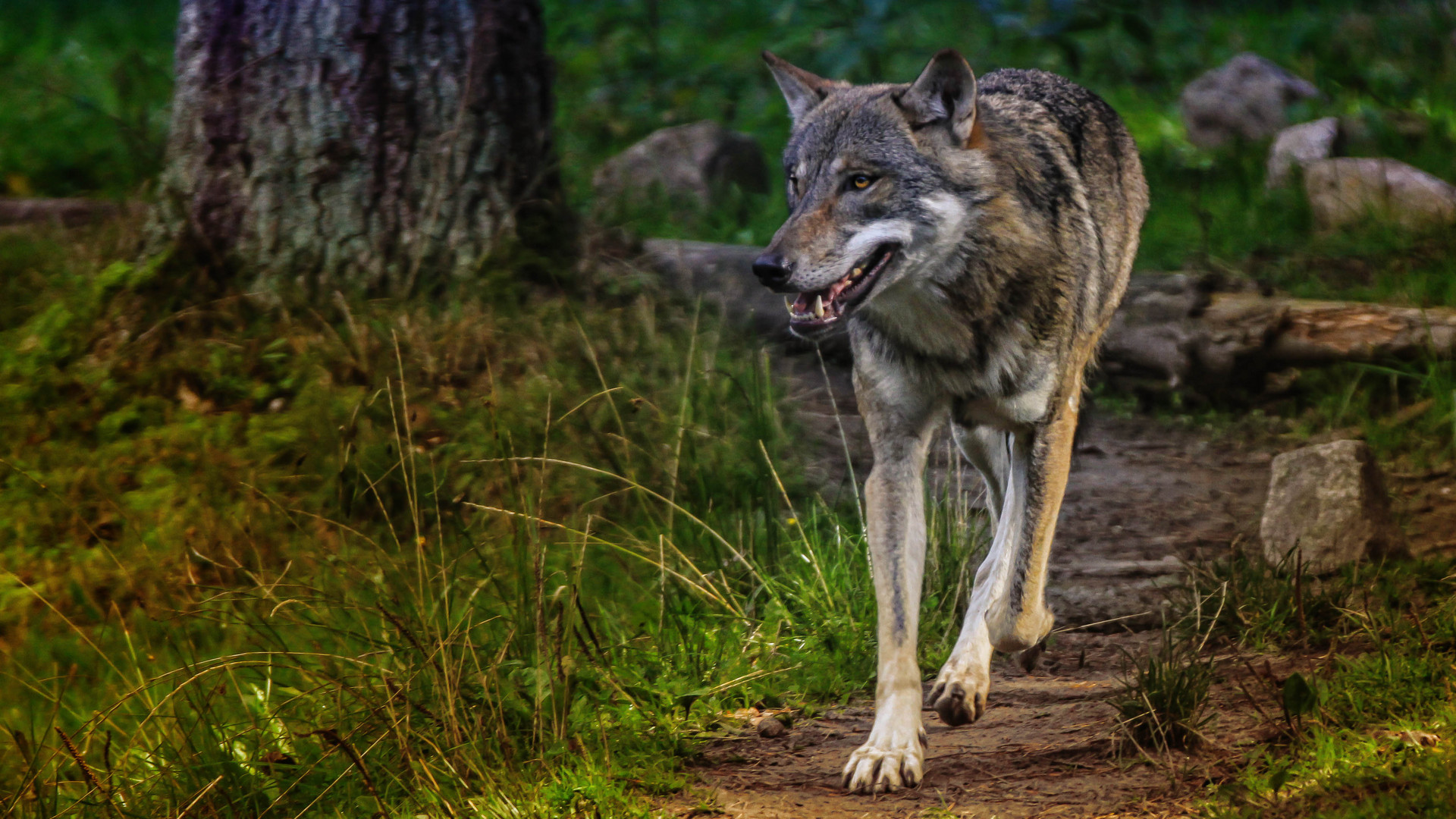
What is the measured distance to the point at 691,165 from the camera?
936 centimetres

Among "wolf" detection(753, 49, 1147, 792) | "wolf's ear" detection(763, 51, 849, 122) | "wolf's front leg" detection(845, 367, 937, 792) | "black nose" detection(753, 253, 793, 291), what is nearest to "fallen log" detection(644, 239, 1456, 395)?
"wolf's ear" detection(763, 51, 849, 122)

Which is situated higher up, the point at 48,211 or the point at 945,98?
the point at 945,98

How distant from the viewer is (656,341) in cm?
603

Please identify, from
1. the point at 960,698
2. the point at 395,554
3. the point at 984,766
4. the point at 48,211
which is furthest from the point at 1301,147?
the point at 48,211

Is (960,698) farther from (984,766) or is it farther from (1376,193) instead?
(1376,193)

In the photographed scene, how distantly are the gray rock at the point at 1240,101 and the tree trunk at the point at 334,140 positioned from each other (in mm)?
6525

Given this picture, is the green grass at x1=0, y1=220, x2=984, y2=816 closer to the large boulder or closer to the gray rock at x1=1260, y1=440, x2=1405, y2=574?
the gray rock at x1=1260, y1=440, x2=1405, y2=574

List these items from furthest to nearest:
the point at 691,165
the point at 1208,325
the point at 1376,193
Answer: the point at 691,165
the point at 1376,193
the point at 1208,325

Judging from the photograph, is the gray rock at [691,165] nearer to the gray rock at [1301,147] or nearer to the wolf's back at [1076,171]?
the gray rock at [1301,147]

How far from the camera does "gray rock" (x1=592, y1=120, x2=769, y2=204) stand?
9.23 m

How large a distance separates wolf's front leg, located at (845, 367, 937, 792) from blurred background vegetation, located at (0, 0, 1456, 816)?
1.63ft

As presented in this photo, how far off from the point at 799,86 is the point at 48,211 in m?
5.53

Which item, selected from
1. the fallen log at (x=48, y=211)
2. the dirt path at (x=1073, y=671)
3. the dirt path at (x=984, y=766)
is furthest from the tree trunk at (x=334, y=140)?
the dirt path at (x=984, y=766)

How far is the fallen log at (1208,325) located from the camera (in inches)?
238
